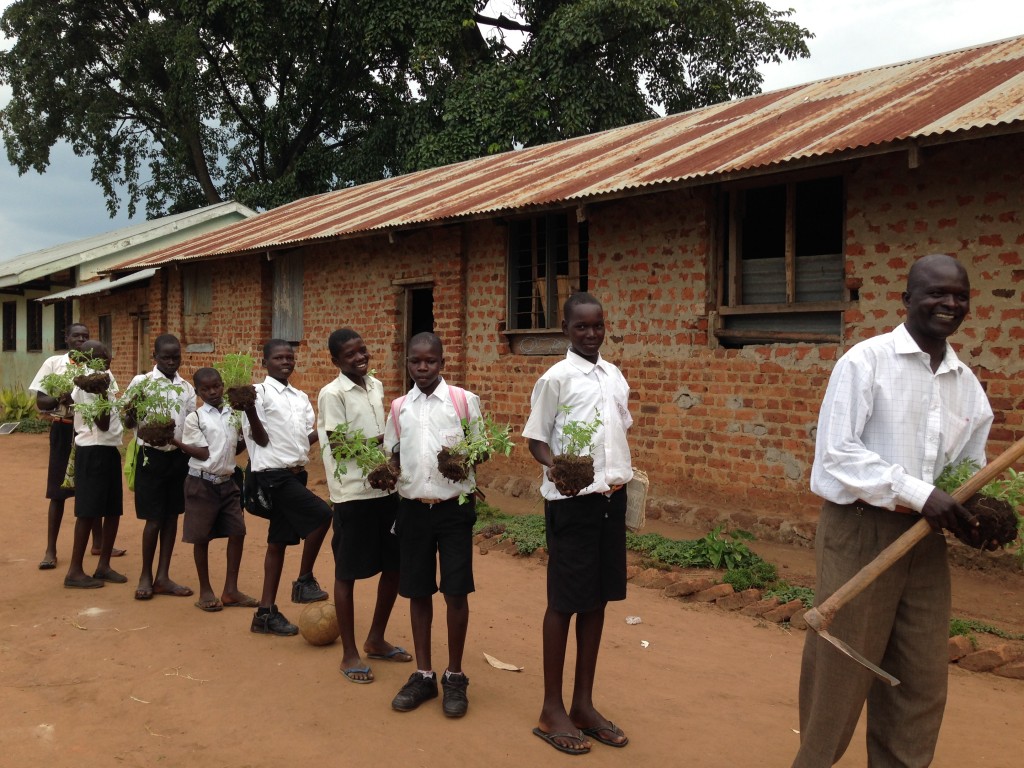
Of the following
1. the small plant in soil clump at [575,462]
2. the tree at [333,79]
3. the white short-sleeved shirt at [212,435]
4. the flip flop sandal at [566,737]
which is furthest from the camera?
the tree at [333,79]

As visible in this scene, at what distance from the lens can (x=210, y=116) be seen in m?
27.6

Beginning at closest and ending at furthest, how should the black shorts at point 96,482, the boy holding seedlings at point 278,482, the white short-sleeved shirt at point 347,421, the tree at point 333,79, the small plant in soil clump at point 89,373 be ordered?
the white short-sleeved shirt at point 347,421
the boy holding seedlings at point 278,482
the small plant in soil clump at point 89,373
the black shorts at point 96,482
the tree at point 333,79

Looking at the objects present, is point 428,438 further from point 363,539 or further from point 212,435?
point 212,435

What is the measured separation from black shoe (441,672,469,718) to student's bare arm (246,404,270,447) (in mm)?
1858

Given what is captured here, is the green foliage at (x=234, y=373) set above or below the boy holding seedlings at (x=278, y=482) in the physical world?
above

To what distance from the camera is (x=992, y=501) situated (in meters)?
2.66

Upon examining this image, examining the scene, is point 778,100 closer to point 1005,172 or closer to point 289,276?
point 1005,172

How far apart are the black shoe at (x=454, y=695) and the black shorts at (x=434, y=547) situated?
39cm

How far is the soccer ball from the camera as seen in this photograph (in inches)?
194

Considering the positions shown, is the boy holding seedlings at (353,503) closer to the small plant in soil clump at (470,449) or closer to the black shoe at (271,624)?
the small plant in soil clump at (470,449)

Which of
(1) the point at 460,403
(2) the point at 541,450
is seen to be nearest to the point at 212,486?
(1) the point at 460,403

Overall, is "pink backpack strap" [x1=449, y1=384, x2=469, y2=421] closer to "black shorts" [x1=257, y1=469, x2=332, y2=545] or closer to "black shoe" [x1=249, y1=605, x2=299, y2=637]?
"black shorts" [x1=257, y1=469, x2=332, y2=545]

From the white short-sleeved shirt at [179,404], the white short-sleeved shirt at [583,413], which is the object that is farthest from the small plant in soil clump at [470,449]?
the white short-sleeved shirt at [179,404]

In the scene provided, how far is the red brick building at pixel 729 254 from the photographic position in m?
6.40
